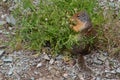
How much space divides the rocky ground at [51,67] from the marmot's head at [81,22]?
280 mm

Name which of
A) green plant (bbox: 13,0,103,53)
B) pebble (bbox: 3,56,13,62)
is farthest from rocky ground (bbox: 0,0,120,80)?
green plant (bbox: 13,0,103,53)

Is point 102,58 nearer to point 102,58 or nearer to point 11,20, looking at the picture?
point 102,58

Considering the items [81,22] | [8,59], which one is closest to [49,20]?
[81,22]

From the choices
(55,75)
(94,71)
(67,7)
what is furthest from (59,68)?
(67,7)

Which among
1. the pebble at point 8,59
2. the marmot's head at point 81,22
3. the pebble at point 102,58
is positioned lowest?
the pebble at point 102,58

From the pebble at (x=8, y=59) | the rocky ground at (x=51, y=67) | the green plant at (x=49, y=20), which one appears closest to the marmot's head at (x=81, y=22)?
the green plant at (x=49, y=20)

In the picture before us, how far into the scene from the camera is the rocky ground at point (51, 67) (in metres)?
3.49

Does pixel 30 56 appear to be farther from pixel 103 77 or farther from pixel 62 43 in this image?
pixel 103 77

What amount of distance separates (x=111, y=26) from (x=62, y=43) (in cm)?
48

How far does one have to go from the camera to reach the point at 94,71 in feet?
11.6

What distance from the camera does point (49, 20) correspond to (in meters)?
3.72

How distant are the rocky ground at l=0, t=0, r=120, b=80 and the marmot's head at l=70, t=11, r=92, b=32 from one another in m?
0.28

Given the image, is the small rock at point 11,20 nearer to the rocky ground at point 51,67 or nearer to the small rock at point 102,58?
the rocky ground at point 51,67

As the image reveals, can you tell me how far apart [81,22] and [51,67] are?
468mm
